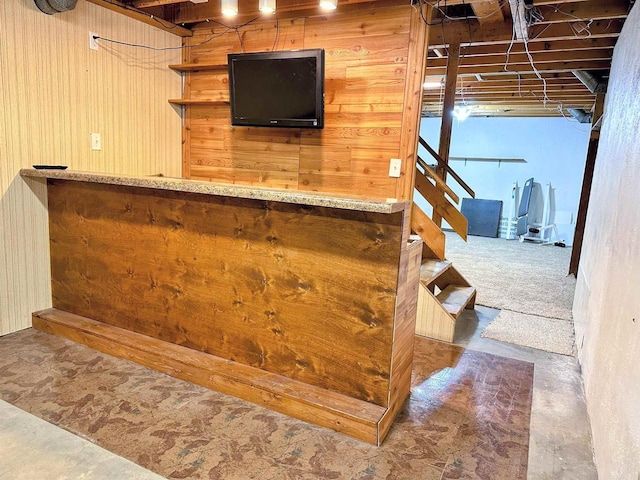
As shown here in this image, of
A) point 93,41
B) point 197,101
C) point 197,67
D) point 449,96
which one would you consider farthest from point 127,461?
point 449,96

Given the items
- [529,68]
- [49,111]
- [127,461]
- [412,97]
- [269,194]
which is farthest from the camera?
[529,68]

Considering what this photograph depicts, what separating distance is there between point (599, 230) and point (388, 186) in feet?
4.68

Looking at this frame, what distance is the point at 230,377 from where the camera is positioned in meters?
2.13

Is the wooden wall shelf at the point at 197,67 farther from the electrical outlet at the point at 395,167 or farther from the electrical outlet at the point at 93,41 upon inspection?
the electrical outlet at the point at 395,167

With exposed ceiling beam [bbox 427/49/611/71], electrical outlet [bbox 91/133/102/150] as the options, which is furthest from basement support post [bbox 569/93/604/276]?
electrical outlet [bbox 91/133/102/150]

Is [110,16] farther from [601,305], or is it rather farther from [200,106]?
[601,305]

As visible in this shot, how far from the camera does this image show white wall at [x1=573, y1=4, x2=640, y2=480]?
1.45 metres

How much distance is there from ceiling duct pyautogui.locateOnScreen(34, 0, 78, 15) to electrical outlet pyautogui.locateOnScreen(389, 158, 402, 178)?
7.22 feet

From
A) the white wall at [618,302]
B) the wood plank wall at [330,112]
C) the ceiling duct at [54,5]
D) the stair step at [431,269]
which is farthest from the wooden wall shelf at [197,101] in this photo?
the white wall at [618,302]

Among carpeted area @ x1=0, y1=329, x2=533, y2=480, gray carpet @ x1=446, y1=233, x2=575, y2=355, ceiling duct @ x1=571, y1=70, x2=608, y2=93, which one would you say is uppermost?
ceiling duct @ x1=571, y1=70, x2=608, y2=93

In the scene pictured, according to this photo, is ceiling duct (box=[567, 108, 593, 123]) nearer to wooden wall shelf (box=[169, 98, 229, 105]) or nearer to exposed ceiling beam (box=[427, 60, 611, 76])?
exposed ceiling beam (box=[427, 60, 611, 76])

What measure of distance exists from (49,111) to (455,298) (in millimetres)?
3225

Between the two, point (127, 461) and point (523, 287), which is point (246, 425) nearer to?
point (127, 461)

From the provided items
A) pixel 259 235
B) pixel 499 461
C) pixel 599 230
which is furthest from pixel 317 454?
pixel 599 230
